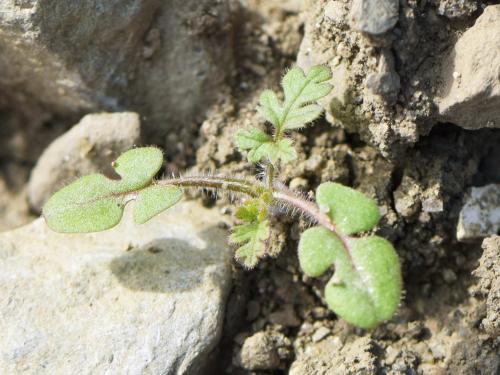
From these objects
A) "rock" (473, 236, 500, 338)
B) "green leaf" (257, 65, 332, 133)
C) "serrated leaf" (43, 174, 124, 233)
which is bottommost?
"serrated leaf" (43, 174, 124, 233)

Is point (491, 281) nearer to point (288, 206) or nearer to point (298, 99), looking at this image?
point (288, 206)

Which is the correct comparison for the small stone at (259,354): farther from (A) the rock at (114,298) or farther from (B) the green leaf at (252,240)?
(B) the green leaf at (252,240)

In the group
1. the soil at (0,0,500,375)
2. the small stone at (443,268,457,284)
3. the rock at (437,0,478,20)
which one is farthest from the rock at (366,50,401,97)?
the small stone at (443,268,457,284)

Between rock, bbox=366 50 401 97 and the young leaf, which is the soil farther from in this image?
the young leaf

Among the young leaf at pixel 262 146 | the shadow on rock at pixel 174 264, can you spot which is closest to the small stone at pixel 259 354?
the shadow on rock at pixel 174 264

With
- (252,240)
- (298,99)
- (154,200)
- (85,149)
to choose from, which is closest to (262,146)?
(298,99)

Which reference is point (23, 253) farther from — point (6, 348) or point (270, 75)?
point (270, 75)
